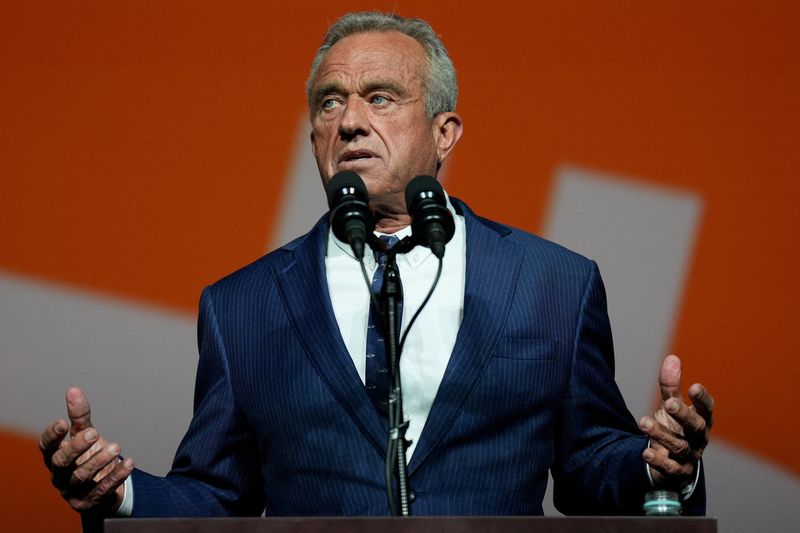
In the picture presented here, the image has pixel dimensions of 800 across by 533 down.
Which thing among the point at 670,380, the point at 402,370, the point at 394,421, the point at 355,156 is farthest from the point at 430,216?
the point at 355,156

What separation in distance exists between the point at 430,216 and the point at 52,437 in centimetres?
63

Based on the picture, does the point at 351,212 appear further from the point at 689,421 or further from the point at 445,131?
→ the point at 445,131

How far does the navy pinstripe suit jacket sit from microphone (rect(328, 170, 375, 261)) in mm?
457

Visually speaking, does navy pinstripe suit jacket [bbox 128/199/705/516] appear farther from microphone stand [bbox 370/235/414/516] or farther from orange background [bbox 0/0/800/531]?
orange background [bbox 0/0/800/531]

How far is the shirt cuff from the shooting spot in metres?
1.90

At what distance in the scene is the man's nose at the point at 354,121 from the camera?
2342 mm

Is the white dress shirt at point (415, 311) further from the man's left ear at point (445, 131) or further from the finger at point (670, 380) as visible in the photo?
the finger at point (670, 380)

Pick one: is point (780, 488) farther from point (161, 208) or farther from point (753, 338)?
point (161, 208)

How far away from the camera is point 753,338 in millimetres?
2828

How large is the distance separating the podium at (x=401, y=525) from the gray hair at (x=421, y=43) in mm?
1269

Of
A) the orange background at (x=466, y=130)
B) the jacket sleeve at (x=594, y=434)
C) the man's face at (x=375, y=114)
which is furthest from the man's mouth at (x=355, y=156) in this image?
the orange background at (x=466, y=130)

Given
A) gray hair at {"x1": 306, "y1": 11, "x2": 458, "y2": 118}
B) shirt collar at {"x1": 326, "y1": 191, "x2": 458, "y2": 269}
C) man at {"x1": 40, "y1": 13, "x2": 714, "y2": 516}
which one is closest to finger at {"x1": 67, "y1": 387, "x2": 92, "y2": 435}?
man at {"x1": 40, "y1": 13, "x2": 714, "y2": 516}

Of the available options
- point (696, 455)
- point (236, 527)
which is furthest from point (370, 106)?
point (236, 527)

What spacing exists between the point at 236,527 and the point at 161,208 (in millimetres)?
1627
